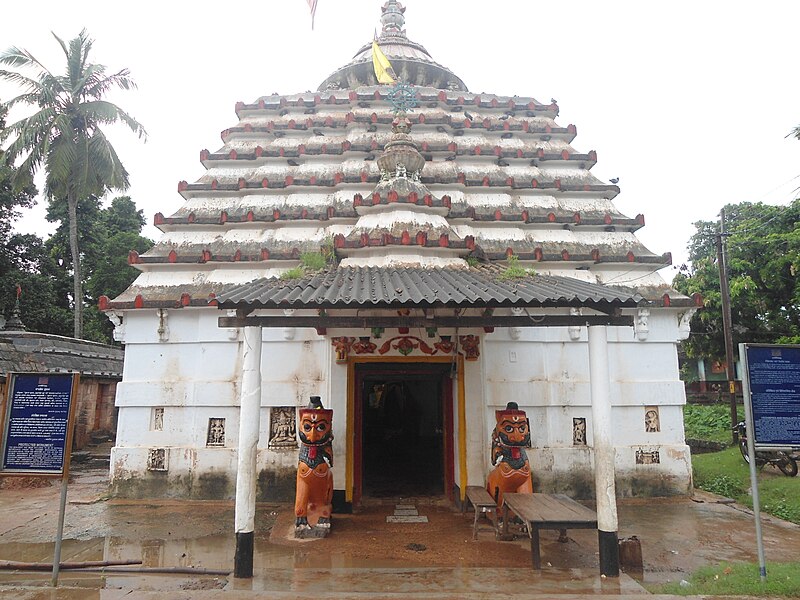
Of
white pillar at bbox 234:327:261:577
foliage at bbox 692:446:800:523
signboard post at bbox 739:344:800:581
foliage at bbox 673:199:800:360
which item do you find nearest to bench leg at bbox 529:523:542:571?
signboard post at bbox 739:344:800:581

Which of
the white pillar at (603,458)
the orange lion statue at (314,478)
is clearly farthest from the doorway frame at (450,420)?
the white pillar at (603,458)

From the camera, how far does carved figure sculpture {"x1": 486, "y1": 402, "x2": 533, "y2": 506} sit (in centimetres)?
845

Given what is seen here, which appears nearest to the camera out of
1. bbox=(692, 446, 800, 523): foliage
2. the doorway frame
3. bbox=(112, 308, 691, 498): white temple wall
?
the doorway frame

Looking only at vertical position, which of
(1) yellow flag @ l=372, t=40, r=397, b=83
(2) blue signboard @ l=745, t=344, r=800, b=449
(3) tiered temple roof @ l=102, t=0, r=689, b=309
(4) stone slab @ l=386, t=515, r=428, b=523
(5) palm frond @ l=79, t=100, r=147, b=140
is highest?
(5) palm frond @ l=79, t=100, r=147, b=140

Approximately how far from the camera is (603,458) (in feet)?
22.1

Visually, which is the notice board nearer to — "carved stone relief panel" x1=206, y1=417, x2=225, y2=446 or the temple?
the temple

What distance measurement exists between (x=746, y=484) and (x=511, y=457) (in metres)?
7.13

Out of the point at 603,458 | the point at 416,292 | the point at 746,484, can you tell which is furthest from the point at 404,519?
the point at 746,484

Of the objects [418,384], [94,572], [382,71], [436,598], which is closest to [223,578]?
[94,572]

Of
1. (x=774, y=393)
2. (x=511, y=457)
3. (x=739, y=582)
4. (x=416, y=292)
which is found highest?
(x=416, y=292)

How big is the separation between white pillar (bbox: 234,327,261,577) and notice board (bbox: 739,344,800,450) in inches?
232

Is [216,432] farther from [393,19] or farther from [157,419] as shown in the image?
[393,19]

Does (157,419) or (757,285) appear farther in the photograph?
(757,285)

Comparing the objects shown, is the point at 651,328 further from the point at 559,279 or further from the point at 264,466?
the point at 264,466
